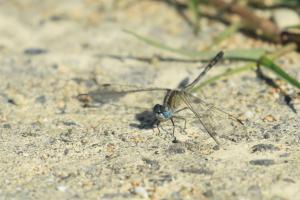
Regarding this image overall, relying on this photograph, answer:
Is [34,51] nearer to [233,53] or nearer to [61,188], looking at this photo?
[233,53]

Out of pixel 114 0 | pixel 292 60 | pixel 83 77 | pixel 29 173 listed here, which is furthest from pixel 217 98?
pixel 114 0

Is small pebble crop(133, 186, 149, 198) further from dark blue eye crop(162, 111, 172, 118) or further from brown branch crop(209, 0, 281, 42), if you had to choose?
brown branch crop(209, 0, 281, 42)

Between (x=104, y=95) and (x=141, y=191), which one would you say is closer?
(x=141, y=191)

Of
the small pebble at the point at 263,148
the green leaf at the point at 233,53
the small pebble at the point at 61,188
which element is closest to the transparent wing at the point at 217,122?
the small pebble at the point at 263,148

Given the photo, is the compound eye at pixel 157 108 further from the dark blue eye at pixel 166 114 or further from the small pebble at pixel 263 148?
the small pebble at pixel 263 148

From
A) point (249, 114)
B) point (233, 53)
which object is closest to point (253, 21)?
point (233, 53)

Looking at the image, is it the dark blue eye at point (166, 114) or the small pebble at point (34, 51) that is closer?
the dark blue eye at point (166, 114)

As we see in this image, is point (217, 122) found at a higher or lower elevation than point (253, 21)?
lower

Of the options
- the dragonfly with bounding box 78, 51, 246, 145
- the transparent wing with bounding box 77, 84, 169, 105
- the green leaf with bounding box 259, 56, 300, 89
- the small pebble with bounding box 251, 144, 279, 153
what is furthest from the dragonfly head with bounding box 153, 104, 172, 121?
the green leaf with bounding box 259, 56, 300, 89
